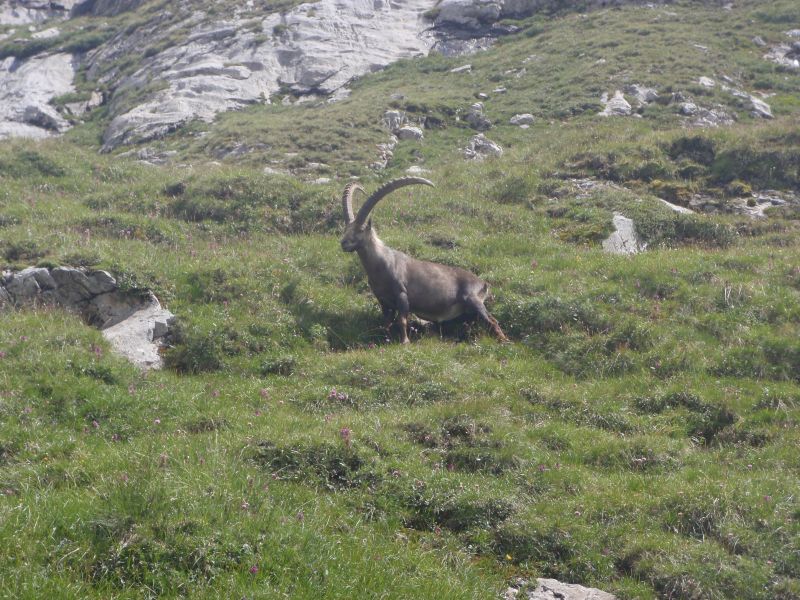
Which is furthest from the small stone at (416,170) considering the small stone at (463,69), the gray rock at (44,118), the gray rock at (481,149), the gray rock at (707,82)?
the gray rock at (44,118)

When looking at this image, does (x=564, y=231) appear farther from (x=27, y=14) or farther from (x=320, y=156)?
(x=27, y=14)

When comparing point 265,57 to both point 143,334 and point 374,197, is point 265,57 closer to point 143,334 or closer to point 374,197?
point 374,197

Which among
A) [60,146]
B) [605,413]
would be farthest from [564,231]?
[60,146]

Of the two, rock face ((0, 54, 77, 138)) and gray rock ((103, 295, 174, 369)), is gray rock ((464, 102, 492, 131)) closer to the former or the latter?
rock face ((0, 54, 77, 138))

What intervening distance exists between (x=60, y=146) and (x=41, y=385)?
19.7 metres

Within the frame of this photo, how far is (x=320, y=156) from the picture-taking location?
28.0m

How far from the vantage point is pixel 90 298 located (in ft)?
47.0

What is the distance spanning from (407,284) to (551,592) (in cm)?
860

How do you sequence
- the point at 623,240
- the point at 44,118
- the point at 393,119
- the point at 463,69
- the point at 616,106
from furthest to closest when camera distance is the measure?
1. the point at 463,69
2. the point at 44,118
3. the point at 393,119
4. the point at 616,106
5. the point at 623,240

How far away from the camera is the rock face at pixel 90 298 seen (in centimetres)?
1371

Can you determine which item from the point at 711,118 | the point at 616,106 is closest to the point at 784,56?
the point at 711,118

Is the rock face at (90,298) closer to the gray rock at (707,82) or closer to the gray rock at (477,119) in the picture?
the gray rock at (477,119)

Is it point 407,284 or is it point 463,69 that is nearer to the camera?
point 407,284

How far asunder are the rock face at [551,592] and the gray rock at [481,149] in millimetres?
22247
